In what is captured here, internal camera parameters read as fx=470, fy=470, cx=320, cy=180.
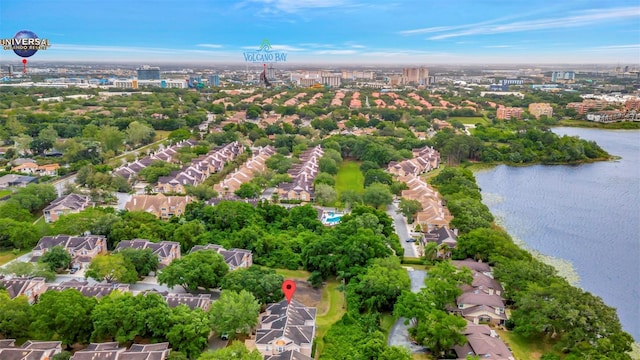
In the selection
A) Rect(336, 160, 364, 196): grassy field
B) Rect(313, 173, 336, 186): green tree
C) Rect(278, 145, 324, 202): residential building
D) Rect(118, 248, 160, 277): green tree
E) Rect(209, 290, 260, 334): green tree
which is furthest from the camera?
Rect(336, 160, 364, 196): grassy field

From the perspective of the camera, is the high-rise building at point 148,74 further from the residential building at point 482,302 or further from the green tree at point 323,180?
the residential building at point 482,302

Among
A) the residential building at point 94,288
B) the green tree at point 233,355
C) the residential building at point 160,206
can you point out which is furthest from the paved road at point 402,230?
the residential building at point 94,288

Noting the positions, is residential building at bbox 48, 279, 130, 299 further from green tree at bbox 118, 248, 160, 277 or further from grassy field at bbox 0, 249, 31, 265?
grassy field at bbox 0, 249, 31, 265

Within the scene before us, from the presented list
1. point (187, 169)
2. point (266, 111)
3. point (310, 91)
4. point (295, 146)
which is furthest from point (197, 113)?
point (310, 91)

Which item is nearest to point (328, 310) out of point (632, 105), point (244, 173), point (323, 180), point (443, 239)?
point (443, 239)

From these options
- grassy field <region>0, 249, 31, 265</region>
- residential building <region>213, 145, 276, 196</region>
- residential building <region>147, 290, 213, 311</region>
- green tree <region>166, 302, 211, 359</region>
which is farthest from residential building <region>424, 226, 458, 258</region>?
grassy field <region>0, 249, 31, 265</region>
